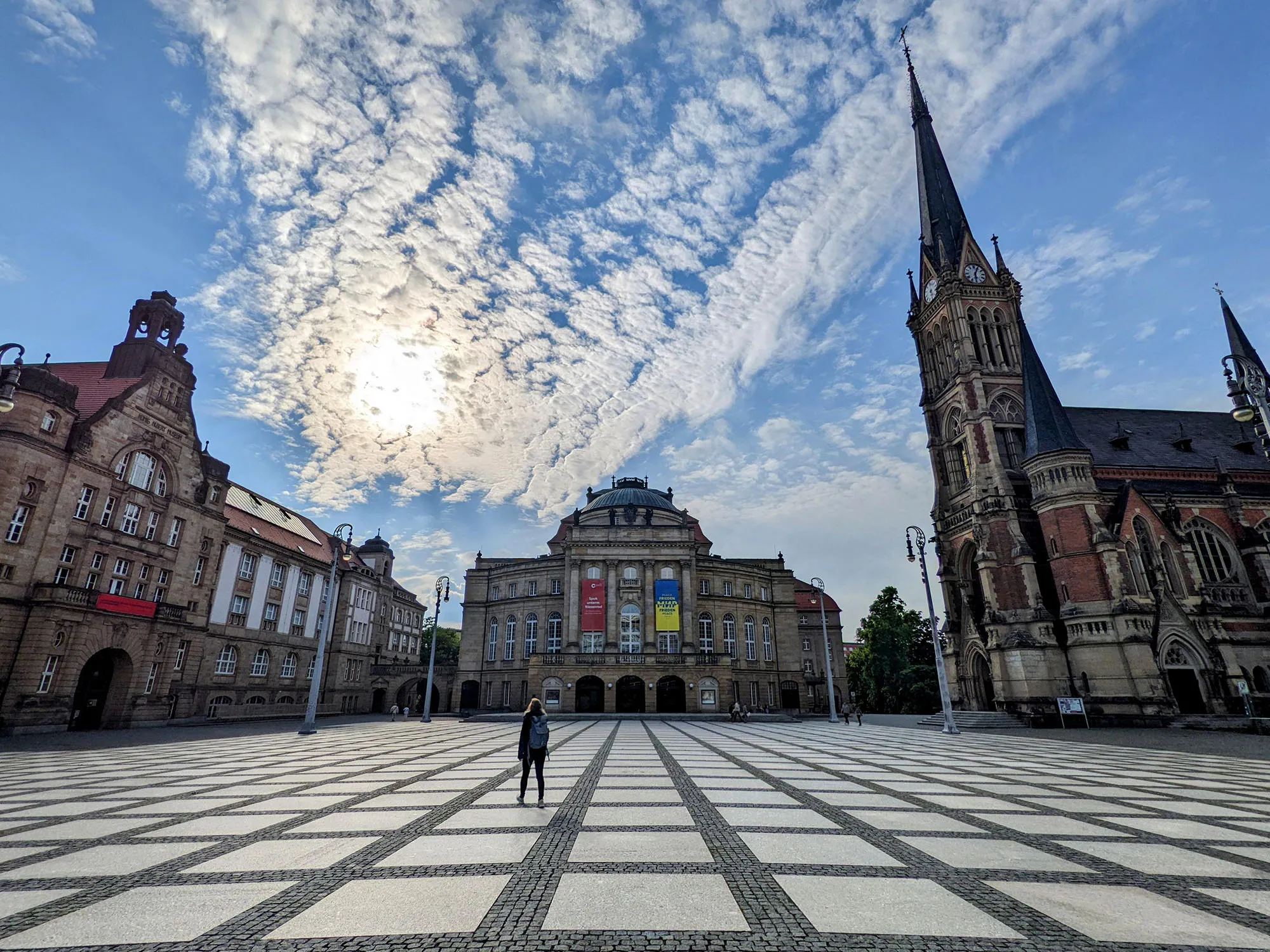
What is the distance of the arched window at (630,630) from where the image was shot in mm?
51844

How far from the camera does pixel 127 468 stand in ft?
105

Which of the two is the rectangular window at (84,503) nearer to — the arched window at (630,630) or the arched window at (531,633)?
the arched window at (531,633)

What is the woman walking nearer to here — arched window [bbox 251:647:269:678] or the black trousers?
the black trousers

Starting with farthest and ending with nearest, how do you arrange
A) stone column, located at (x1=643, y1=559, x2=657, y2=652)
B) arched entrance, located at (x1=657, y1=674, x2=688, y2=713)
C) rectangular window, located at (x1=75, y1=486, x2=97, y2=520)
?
stone column, located at (x1=643, y1=559, x2=657, y2=652) → arched entrance, located at (x1=657, y1=674, x2=688, y2=713) → rectangular window, located at (x1=75, y1=486, x2=97, y2=520)

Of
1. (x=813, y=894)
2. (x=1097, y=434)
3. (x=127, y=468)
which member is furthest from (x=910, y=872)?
(x=1097, y=434)

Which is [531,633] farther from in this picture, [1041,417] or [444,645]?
[1041,417]

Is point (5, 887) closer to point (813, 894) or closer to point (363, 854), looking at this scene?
point (363, 854)

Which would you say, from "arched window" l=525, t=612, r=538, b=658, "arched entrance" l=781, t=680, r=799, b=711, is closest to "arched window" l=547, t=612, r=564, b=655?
"arched window" l=525, t=612, r=538, b=658

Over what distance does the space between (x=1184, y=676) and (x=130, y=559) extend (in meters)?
61.9

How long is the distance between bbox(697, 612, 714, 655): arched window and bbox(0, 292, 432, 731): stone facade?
116 feet

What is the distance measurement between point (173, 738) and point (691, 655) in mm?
34208

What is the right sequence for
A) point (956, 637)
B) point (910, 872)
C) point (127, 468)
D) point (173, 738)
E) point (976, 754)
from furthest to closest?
point (956, 637) → point (127, 468) → point (173, 738) → point (976, 754) → point (910, 872)

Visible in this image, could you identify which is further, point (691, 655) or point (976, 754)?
point (691, 655)

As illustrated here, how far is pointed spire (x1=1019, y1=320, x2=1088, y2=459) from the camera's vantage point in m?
38.5
